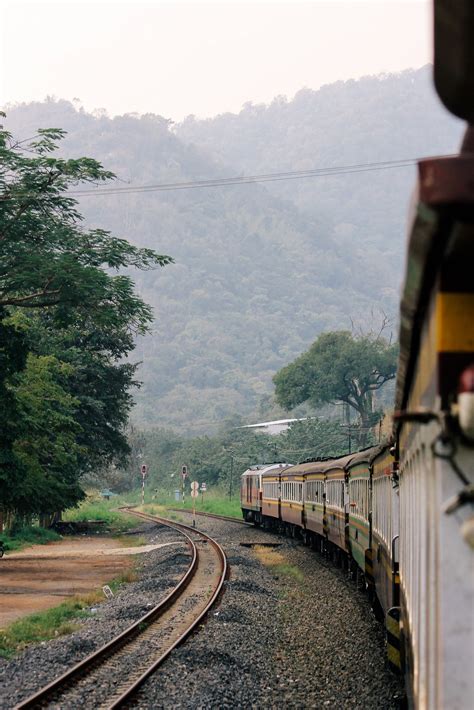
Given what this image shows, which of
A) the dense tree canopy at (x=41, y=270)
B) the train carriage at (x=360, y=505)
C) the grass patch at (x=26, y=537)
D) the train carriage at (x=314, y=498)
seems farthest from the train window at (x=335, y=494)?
the grass patch at (x=26, y=537)

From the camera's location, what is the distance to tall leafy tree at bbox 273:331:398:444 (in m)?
85.2

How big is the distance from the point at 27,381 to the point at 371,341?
190ft

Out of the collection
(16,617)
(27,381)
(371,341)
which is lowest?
(16,617)

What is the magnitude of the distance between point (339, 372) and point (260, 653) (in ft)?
234

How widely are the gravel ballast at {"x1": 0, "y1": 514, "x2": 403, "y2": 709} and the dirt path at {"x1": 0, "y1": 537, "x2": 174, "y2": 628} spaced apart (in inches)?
74.6

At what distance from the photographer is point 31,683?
42.2 ft

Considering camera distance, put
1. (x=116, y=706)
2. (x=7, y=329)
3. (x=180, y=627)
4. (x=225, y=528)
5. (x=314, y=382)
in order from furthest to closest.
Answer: (x=314, y=382) → (x=225, y=528) → (x=7, y=329) → (x=180, y=627) → (x=116, y=706)

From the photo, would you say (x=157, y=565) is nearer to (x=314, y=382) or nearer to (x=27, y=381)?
(x=27, y=381)

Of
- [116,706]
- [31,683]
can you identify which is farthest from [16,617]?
[116,706]

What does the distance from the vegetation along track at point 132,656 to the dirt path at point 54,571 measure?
3.03m

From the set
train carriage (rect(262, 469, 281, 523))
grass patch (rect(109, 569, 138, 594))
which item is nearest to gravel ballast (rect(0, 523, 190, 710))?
grass patch (rect(109, 569, 138, 594))

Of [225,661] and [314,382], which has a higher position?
[314,382]

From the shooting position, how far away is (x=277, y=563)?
29016 mm

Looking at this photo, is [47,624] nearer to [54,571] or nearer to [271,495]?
[54,571]
